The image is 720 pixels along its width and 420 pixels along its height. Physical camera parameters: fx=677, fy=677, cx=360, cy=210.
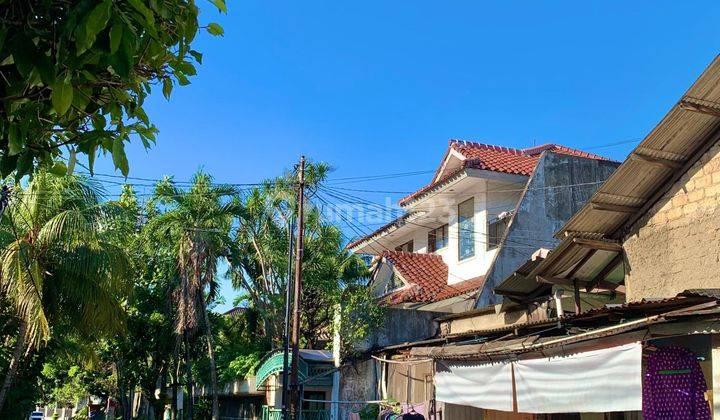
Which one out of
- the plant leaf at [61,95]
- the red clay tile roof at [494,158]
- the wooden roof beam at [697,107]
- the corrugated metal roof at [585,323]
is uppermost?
the red clay tile roof at [494,158]

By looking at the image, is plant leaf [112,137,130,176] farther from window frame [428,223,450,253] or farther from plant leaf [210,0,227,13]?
window frame [428,223,450,253]

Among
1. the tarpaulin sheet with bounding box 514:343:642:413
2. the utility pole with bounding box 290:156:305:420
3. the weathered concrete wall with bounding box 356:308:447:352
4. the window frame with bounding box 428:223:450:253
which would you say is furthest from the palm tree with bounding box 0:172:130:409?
the window frame with bounding box 428:223:450:253

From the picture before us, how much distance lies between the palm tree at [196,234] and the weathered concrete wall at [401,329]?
7.70 m

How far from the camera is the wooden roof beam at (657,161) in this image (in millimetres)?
9055

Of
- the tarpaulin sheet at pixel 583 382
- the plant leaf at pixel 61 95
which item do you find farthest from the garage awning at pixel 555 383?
the plant leaf at pixel 61 95

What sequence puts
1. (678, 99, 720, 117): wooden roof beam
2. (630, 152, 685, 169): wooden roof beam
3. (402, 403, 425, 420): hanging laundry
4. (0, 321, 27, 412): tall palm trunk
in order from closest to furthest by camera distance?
(678, 99, 720, 117): wooden roof beam < (630, 152, 685, 169): wooden roof beam < (402, 403, 425, 420): hanging laundry < (0, 321, 27, 412): tall palm trunk

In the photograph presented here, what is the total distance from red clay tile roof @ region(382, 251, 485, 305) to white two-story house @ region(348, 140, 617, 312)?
3cm

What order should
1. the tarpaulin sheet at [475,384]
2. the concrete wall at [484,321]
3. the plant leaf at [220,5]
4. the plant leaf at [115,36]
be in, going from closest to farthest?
the plant leaf at [115,36] → the plant leaf at [220,5] → the tarpaulin sheet at [475,384] → the concrete wall at [484,321]

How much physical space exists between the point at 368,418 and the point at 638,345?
8.79m

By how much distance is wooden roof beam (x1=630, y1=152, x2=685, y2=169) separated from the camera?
29.7 feet

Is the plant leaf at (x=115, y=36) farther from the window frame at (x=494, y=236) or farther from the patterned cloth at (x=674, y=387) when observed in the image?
the window frame at (x=494, y=236)

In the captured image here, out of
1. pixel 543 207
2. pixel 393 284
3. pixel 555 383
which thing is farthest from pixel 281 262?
pixel 555 383

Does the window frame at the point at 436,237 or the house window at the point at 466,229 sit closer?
the house window at the point at 466,229

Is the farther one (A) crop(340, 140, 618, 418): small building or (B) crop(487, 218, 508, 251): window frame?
(B) crop(487, 218, 508, 251): window frame
